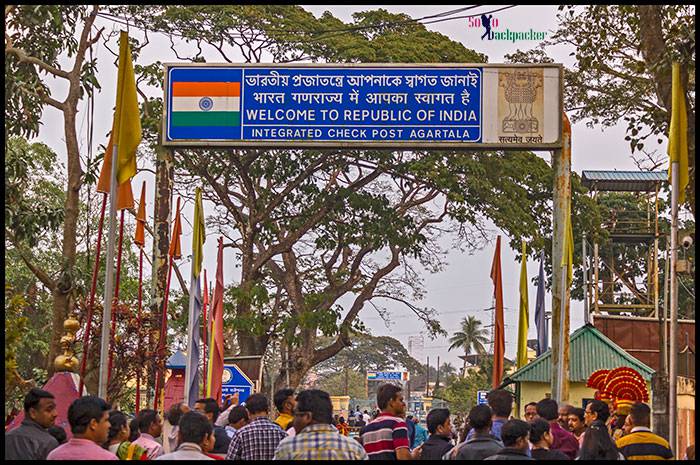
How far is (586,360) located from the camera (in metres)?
24.6

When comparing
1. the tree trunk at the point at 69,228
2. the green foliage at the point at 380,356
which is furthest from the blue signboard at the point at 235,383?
the green foliage at the point at 380,356

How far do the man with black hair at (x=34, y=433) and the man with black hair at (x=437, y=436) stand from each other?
2.89 meters

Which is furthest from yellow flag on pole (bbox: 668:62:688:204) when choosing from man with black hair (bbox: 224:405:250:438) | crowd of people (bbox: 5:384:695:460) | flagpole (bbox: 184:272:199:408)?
flagpole (bbox: 184:272:199:408)

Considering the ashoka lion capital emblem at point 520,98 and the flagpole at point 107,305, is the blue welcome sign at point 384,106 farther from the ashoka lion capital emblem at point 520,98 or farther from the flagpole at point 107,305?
the flagpole at point 107,305

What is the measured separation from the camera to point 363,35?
31.1m

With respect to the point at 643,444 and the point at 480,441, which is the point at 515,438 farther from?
the point at 643,444

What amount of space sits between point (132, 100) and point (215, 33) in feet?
58.8

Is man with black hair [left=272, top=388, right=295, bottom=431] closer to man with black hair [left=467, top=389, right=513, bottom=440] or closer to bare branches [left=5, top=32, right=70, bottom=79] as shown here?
man with black hair [left=467, top=389, right=513, bottom=440]

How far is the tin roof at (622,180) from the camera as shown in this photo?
34.5 metres

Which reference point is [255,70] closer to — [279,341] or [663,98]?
[663,98]

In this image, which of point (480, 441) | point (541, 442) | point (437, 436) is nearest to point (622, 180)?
point (437, 436)

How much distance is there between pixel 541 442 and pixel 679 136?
5107 mm

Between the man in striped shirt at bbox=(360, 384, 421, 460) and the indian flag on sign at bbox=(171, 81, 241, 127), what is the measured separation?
7.37m

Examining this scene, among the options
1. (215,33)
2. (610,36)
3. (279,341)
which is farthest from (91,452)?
(279,341)
